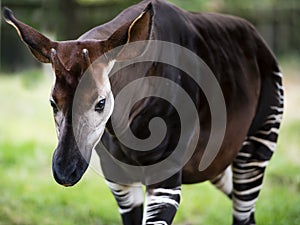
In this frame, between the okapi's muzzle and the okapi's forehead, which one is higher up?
the okapi's forehead

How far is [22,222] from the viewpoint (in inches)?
173

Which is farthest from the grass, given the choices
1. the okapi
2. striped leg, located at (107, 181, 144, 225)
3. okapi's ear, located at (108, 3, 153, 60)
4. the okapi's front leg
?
okapi's ear, located at (108, 3, 153, 60)

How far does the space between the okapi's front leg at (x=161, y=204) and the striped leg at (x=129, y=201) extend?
0.38 m

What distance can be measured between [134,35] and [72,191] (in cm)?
319

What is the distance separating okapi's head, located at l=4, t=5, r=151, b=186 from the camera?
7.72 feet

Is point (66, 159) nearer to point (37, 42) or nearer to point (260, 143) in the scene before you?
point (37, 42)

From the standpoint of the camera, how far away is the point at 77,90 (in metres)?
2.40

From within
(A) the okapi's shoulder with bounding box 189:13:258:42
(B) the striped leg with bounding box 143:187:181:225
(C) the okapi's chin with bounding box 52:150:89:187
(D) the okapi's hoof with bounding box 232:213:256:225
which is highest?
(C) the okapi's chin with bounding box 52:150:89:187

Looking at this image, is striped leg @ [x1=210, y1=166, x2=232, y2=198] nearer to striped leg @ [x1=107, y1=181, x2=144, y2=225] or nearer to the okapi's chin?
striped leg @ [x1=107, y1=181, x2=144, y2=225]

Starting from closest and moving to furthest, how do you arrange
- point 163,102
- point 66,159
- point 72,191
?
point 66,159
point 163,102
point 72,191

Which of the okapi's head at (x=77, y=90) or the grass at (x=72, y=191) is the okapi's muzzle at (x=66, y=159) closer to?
the okapi's head at (x=77, y=90)

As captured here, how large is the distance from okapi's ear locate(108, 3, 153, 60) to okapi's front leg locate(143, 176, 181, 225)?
64 centimetres

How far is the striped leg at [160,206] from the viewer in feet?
9.70

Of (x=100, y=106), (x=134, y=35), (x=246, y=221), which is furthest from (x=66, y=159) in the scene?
(x=246, y=221)
